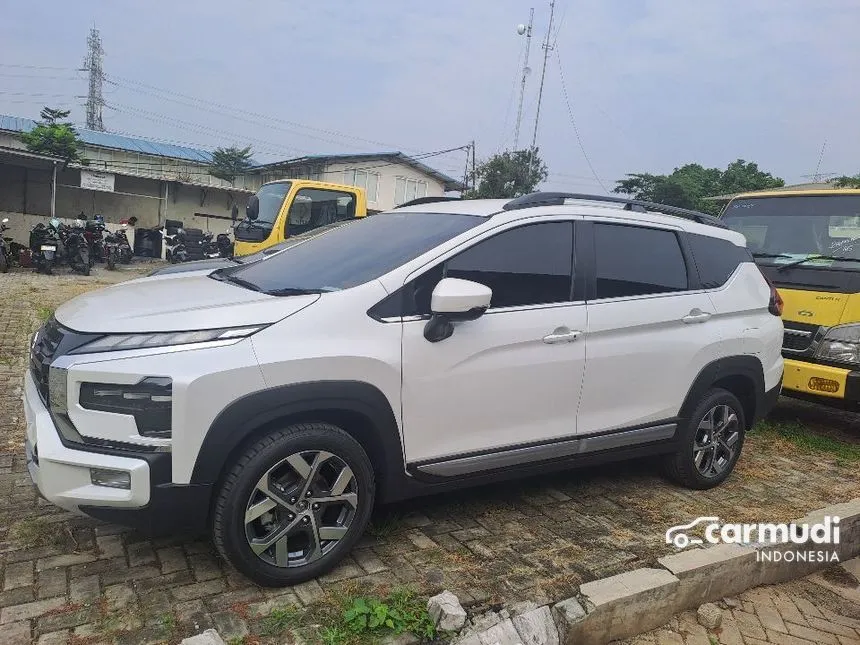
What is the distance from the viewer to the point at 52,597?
2.60 metres

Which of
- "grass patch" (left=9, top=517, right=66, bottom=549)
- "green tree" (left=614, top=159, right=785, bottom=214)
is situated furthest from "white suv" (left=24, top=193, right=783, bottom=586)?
"green tree" (left=614, top=159, right=785, bottom=214)

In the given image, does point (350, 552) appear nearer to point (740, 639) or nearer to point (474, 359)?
point (474, 359)

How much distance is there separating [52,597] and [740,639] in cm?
307

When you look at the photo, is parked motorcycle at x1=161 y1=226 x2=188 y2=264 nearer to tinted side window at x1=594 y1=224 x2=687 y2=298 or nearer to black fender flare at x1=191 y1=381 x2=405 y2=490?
tinted side window at x1=594 y1=224 x2=687 y2=298

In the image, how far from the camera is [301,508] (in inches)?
110

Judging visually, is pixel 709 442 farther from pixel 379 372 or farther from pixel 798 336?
pixel 379 372

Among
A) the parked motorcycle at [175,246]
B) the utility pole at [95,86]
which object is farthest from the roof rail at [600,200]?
the utility pole at [95,86]

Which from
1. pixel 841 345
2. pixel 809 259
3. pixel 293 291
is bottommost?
pixel 841 345

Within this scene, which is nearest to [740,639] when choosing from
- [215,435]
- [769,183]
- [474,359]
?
[474,359]

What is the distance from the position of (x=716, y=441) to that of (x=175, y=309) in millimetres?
3488

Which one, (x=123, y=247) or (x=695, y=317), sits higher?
(x=123, y=247)

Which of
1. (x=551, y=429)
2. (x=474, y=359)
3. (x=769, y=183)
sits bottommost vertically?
(x=551, y=429)

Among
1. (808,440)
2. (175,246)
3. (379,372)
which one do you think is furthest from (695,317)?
(175,246)

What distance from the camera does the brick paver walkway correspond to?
307 centimetres
